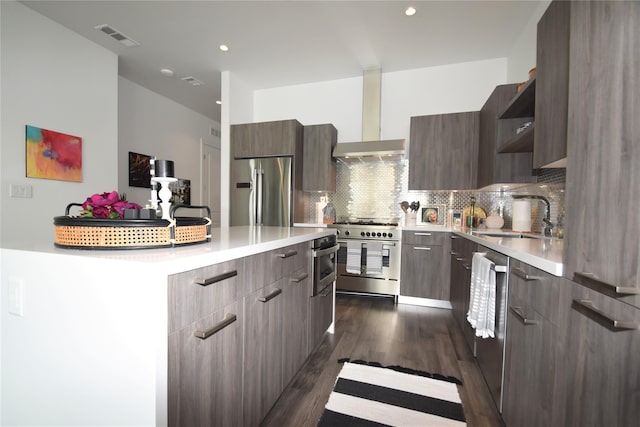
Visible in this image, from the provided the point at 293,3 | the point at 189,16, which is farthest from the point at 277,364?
the point at 189,16

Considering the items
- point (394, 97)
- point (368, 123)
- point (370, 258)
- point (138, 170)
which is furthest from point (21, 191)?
point (394, 97)

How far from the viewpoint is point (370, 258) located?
132 inches

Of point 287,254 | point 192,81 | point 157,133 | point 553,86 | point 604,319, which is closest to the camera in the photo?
point 604,319

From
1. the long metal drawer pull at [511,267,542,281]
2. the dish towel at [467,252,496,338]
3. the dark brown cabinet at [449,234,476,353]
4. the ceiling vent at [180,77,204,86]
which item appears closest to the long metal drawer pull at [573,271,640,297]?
the long metal drawer pull at [511,267,542,281]

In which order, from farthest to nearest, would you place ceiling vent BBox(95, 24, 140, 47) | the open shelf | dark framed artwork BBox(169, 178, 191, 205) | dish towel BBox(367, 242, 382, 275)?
dark framed artwork BBox(169, 178, 191, 205), dish towel BBox(367, 242, 382, 275), ceiling vent BBox(95, 24, 140, 47), the open shelf

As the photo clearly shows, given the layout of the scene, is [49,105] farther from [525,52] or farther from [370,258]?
[525,52]

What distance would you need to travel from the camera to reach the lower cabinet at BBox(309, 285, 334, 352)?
6.07ft

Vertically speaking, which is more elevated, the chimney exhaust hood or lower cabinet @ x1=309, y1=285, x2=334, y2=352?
the chimney exhaust hood

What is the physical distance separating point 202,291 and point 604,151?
4.15 feet

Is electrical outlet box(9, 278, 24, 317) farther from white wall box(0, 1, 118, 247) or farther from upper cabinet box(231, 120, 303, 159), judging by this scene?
upper cabinet box(231, 120, 303, 159)

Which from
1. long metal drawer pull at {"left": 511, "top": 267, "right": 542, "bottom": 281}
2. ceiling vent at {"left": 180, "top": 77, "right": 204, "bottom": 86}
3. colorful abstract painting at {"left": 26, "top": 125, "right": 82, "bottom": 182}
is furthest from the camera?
ceiling vent at {"left": 180, "top": 77, "right": 204, "bottom": 86}

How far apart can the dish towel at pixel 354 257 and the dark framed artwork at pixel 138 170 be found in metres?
3.33

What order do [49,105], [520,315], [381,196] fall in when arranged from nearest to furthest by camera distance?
[520,315]
[49,105]
[381,196]

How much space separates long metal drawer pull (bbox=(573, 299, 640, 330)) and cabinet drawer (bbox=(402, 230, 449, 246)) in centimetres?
233
